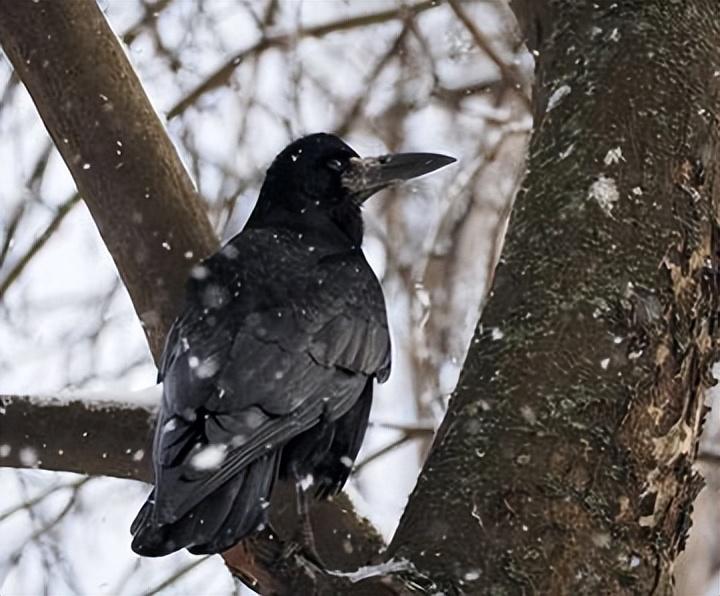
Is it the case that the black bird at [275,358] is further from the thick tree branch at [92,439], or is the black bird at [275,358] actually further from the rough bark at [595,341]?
the rough bark at [595,341]

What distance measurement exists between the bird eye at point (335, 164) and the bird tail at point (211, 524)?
118cm

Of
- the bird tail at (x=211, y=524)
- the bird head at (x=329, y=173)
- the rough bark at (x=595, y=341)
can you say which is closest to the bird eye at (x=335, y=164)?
the bird head at (x=329, y=173)

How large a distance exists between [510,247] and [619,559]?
72 cm

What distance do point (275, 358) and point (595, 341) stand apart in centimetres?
59

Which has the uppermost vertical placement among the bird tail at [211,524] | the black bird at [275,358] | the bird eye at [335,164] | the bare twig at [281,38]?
the bare twig at [281,38]

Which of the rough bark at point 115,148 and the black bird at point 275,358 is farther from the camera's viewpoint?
the rough bark at point 115,148

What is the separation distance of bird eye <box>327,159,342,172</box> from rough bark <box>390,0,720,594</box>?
542 millimetres

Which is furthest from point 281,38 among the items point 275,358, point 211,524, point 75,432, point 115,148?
point 211,524

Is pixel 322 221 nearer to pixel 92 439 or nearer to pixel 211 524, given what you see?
pixel 92 439

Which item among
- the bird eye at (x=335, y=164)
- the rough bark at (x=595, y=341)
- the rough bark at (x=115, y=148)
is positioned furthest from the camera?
the bird eye at (x=335, y=164)

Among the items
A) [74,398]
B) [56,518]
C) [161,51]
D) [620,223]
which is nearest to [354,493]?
[74,398]

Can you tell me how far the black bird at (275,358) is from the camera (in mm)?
2303

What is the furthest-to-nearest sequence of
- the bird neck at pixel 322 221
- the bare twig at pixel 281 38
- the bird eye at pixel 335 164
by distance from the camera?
the bare twig at pixel 281 38
the bird eye at pixel 335 164
the bird neck at pixel 322 221

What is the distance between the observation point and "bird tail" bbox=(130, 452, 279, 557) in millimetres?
2234
